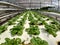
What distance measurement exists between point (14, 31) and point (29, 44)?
10.8ft

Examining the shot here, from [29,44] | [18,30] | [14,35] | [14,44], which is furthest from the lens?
[18,30]

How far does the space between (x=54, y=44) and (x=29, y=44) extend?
158 cm

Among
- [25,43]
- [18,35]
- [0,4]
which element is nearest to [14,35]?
[18,35]

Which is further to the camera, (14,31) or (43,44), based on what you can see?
(14,31)

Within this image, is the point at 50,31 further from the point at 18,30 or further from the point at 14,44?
the point at 14,44

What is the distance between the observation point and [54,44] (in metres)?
9.23

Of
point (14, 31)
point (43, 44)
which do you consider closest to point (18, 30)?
point (14, 31)

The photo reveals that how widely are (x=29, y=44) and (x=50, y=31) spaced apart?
355 cm

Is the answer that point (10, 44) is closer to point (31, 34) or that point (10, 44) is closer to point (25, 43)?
point (25, 43)

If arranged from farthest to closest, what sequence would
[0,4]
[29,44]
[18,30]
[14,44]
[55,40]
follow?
[0,4] < [18,30] < [55,40] < [29,44] < [14,44]

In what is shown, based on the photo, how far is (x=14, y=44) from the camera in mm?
8375

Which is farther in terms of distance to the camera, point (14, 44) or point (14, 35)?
point (14, 35)

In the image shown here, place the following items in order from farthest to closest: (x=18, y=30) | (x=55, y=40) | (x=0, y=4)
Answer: (x=0, y=4)
(x=18, y=30)
(x=55, y=40)

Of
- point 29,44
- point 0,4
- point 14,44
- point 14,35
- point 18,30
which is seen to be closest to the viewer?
point 14,44
